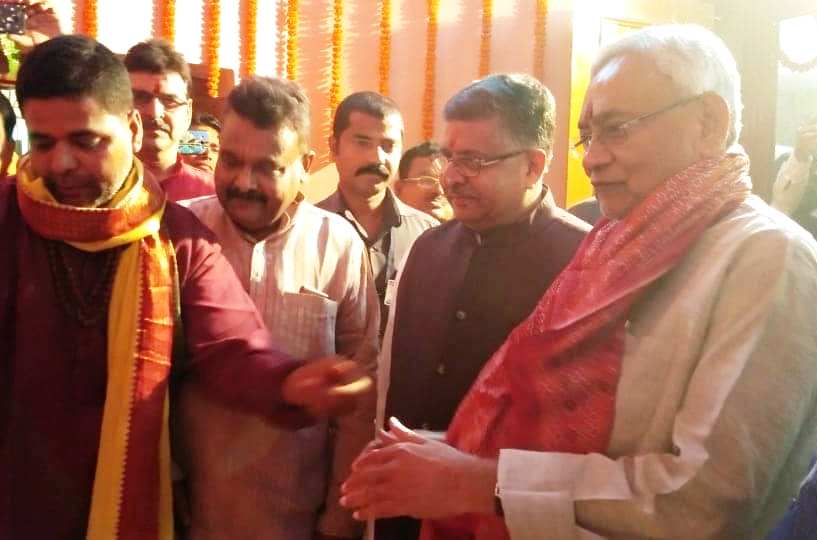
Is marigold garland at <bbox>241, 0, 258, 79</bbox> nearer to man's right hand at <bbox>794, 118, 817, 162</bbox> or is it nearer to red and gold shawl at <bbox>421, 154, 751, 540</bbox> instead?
man's right hand at <bbox>794, 118, 817, 162</bbox>

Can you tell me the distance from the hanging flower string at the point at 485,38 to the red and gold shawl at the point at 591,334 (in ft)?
11.3

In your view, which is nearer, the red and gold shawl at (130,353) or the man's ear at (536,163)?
the red and gold shawl at (130,353)

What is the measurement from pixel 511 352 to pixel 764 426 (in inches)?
19.9

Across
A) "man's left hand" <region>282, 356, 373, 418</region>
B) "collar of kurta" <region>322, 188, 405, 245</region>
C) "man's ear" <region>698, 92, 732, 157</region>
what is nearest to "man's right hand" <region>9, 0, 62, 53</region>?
"collar of kurta" <region>322, 188, 405, 245</region>

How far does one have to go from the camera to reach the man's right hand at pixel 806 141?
4.20 meters

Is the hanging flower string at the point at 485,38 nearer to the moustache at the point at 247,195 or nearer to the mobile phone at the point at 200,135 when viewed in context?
the mobile phone at the point at 200,135

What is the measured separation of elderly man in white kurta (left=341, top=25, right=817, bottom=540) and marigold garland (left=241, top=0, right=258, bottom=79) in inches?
122

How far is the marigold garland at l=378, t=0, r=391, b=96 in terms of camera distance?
185 inches

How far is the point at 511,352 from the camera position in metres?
1.60

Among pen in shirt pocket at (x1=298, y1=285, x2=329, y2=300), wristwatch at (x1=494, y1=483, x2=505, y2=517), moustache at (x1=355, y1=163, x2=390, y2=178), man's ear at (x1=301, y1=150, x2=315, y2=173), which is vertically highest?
man's ear at (x1=301, y1=150, x2=315, y2=173)

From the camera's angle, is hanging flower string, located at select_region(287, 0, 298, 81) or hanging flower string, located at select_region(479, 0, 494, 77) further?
hanging flower string, located at select_region(479, 0, 494, 77)

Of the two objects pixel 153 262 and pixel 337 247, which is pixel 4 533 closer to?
pixel 153 262

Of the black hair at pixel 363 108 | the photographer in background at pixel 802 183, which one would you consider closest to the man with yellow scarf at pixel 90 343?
the black hair at pixel 363 108

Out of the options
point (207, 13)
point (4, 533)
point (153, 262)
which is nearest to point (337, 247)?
point (153, 262)
